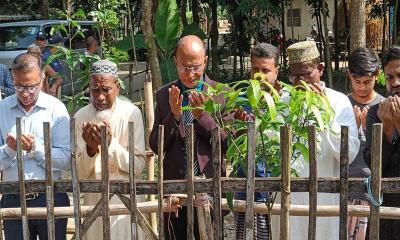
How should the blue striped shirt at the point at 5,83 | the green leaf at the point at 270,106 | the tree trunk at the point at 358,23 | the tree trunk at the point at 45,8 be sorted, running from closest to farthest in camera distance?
the green leaf at the point at 270,106, the blue striped shirt at the point at 5,83, the tree trunk at the point at 358,23, the tree trunk at the point at 45,8

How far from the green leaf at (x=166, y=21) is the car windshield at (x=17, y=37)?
18.3 feet

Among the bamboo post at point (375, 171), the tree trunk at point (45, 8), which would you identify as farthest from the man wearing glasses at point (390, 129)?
the tree trunk at point (45, 8)

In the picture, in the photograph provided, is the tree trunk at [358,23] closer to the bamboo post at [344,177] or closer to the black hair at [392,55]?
the black hair at [392,55]

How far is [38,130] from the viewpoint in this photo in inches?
125

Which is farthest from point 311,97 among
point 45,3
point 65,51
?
point 45,3

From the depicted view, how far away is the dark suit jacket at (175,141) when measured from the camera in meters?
3.05

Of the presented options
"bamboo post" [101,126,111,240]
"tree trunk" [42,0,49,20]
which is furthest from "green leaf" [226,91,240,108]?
"tree trunk" [42,0,49,20]

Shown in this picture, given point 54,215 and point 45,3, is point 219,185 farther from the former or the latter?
point 45,3

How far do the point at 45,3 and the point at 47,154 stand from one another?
1409 centimetres

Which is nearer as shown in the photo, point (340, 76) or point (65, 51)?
point (65, 51)

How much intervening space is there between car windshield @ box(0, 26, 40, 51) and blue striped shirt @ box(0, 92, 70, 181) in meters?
8.22

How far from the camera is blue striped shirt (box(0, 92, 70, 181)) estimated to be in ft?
10.2

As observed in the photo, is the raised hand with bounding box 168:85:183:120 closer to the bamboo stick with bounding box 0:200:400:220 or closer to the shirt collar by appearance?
the bamboo stick with bounding box 0:200:400:220

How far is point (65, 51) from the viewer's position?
4570 millimetres
